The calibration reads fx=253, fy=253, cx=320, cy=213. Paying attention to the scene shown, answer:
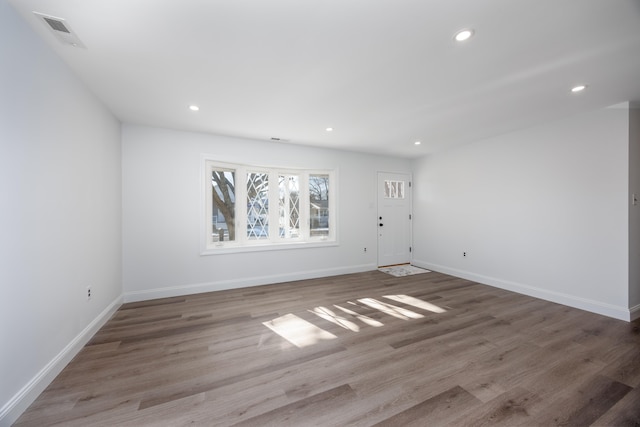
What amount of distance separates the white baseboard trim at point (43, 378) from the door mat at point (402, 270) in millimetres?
4353

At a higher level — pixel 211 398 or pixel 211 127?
pixel 211 127

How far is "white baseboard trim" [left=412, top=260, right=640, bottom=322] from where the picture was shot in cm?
290

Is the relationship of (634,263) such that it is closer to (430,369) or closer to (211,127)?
(430,369)

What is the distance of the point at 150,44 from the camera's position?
1811 millimetres

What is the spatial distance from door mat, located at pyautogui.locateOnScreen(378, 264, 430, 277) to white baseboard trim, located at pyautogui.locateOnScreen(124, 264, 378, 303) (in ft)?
1.30

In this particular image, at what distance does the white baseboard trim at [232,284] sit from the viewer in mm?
3507

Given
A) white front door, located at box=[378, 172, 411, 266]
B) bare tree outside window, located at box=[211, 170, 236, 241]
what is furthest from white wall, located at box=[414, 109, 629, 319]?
bare tree outside window, located at box=[211, 170, 236, 241]

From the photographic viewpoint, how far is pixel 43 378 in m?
1.75

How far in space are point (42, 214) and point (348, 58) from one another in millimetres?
2513

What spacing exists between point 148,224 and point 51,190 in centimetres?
171

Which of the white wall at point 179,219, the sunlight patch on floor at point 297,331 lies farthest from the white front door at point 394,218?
the sunlight patch on floor at point 297,331

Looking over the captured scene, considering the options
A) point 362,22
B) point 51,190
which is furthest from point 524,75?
point 51,190

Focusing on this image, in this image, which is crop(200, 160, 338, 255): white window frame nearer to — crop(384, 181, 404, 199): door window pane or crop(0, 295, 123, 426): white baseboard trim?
crop(384, 181, 404, 199): door window pane

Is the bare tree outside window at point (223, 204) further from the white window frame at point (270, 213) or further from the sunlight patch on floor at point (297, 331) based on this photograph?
the sunlight patch on floor at point (297, 331)
